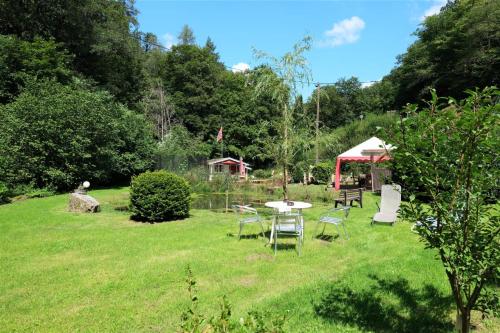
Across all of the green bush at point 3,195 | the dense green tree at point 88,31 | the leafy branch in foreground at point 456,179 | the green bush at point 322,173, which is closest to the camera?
the leafy branch in foreground at point 456,179

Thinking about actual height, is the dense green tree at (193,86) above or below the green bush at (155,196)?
above

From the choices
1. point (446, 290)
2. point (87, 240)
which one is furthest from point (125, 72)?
point (446, 290)

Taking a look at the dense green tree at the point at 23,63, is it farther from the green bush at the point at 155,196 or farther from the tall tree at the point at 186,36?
the tall tree at the point at 186,36

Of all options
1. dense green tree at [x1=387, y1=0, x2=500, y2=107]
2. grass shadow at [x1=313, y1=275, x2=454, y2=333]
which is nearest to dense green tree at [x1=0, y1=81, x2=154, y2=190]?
grass shadow at [x1=313, y1=275, x2=454, y2=333]

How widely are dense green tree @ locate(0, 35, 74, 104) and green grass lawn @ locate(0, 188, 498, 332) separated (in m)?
14.5

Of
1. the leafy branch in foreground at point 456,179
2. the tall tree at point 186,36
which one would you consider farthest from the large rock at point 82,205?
the tall tree at point 186,36

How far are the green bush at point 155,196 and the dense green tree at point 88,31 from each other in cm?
1727

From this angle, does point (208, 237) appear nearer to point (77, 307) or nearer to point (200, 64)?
point (77, 307)

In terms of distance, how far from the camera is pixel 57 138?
643 inches

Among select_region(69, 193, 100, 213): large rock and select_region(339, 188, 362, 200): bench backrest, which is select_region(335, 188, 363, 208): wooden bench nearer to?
select_region(339, 188, 362, 200): bench backrest

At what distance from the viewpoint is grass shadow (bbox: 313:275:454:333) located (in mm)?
3479

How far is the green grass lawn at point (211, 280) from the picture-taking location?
3674 millimetres

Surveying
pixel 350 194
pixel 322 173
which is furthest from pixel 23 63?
pixel 322 173

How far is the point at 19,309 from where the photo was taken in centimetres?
403
